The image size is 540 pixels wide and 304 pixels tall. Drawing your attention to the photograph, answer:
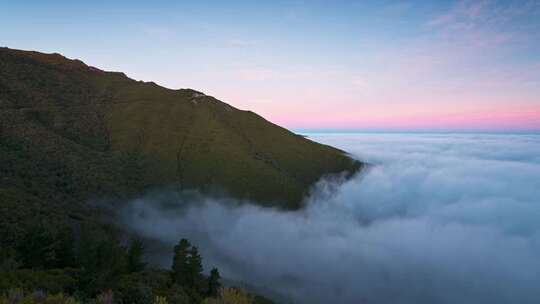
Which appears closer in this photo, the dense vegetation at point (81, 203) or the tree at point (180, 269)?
the dense vegetation at point (81, 203)

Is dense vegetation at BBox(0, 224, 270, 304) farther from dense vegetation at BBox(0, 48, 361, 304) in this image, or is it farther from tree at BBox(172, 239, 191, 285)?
dense vegetation at BBox(0, 48, 361, 304)

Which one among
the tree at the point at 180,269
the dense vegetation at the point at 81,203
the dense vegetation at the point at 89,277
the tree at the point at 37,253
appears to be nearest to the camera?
the dense vegetation at the point at 89,277

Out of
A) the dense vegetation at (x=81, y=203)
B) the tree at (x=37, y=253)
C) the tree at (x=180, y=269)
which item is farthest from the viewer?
the tree at (x=180, y=269)

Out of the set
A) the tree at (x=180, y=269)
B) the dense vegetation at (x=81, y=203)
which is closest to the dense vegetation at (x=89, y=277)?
the tree at (x=180, y=269)

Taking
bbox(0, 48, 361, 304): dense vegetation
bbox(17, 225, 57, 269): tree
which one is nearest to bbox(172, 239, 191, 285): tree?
bbox(0, 48, 361, 304): dense vegetation

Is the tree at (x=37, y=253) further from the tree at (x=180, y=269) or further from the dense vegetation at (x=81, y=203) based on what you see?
the tree at (x=180, y=269)

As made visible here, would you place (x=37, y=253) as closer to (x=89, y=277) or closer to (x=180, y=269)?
(x=89, y=277)

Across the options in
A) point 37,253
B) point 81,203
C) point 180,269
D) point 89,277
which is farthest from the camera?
point 81,203

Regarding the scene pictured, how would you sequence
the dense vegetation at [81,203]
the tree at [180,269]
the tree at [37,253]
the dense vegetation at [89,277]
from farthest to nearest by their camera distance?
the tree at [180,269]
the tree at [37,253]
the dense vegetation at [81,203]
the dense vegetation at [89,277]

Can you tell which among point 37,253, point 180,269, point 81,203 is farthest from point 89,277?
point 81,203

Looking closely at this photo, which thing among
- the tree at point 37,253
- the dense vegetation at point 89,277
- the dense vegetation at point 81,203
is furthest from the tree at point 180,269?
the tree at point 37,253

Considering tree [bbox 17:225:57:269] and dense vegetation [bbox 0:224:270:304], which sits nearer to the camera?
dense vegetation [bbox 0:224:270:304]

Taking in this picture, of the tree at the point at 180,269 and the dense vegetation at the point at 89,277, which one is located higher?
the dense vegetation at the point at 89,277

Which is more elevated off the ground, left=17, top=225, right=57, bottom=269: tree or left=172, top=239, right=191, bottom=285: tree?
left=17, top=225, right=57, bottom=269: tree
